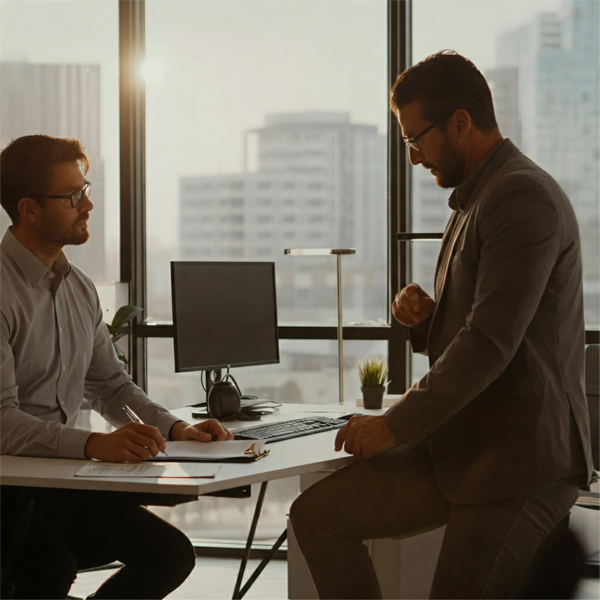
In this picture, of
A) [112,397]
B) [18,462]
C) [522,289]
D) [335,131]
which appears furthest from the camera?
[335,131]

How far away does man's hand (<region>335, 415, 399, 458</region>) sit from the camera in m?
1.72

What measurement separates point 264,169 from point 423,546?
2207 mm

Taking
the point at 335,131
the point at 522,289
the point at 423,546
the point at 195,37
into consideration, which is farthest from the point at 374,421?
the point at 195,37

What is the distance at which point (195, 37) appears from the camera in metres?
3.94

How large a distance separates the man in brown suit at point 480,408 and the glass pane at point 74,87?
254 cm

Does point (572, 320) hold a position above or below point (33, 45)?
below

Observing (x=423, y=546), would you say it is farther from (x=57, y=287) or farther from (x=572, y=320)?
(x=57, y=287)

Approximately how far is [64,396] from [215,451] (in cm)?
56

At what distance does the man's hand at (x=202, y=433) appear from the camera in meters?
2.00

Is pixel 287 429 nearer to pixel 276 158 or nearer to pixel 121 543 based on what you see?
pixel 121 543

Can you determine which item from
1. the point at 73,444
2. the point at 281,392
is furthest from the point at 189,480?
the point at 281,392

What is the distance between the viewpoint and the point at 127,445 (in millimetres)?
1729

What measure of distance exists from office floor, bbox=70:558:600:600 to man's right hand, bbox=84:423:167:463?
1.71 meters

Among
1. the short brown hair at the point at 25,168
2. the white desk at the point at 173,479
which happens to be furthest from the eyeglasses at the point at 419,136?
the short brown hair at the point at 25,168
